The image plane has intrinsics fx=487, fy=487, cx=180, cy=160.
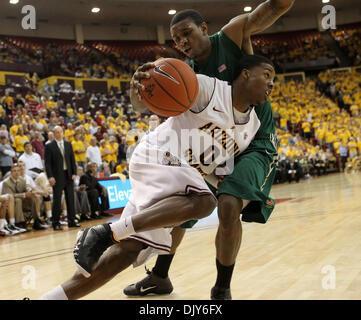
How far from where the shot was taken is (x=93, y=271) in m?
1.92

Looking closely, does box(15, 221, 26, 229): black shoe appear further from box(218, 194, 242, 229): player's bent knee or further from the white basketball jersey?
box(218, 194, 242, 229): player's bent knee

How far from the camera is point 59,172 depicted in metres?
6.80

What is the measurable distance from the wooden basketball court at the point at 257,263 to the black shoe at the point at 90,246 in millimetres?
763

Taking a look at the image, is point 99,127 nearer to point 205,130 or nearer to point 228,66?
point 228,66

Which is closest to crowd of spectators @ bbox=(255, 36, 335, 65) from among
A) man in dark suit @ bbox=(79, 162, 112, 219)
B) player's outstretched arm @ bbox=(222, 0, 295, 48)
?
man in dark suit @ bbox=(79, 162, 112, 219)

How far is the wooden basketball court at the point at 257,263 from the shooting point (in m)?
2.52

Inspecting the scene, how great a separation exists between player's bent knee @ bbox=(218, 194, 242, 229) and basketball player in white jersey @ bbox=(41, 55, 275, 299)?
0.15 metres

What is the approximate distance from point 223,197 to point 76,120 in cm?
1055

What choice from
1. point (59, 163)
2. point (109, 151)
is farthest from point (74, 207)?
point (109, 151)

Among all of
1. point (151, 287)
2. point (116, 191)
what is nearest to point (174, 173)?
point (151, 287)

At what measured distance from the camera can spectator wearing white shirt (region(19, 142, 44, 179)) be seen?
25.2 ft

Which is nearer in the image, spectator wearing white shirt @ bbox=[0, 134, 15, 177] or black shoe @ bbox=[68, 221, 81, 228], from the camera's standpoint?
black shoe @ bbox=[68, 221, 81, 228]

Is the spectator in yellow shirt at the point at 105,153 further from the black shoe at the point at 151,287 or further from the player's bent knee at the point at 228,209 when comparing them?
the player's bent knee at the point at 228,209
